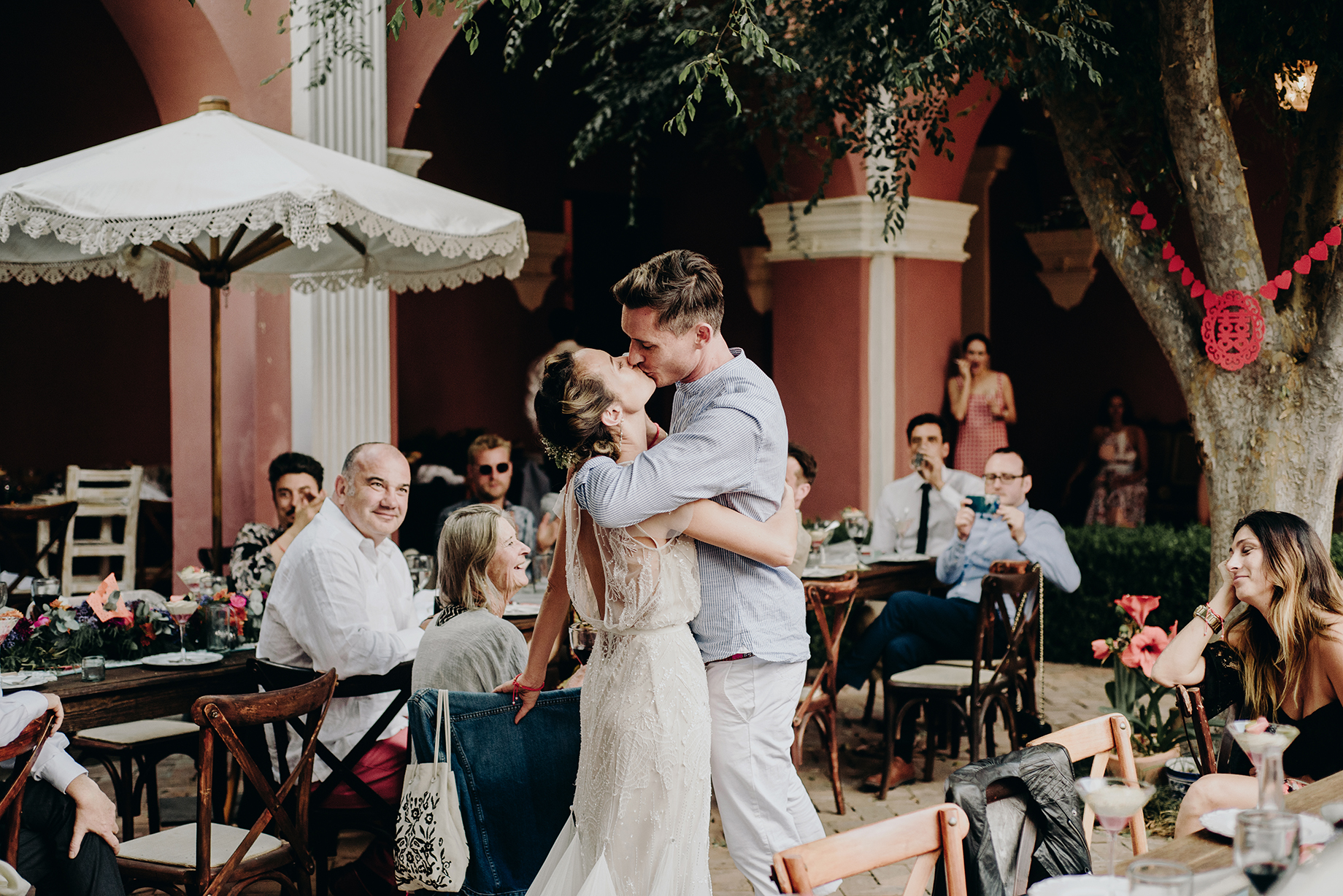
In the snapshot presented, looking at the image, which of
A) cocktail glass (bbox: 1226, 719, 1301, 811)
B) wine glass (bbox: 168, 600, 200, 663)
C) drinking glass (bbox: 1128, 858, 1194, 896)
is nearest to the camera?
drinking glass (bbox: 1128, 858, 1194, 896)

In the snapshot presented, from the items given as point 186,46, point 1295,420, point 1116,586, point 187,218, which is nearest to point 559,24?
point 187,218

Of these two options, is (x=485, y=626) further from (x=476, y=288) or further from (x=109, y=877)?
(x=476, y=288)

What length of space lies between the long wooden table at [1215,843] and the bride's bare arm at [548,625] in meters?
1.31

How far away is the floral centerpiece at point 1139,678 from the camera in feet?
15.7

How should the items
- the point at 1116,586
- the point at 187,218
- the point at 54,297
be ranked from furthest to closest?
1. the point at 54,297
2. the point at 1116,586
3. the point at 187,218

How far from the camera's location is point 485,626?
3479mm

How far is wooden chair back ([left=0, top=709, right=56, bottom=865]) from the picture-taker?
109 inches

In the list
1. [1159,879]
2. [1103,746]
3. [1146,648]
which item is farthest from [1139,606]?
[1159,879]

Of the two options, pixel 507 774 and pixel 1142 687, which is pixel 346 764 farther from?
pixel 1142 687

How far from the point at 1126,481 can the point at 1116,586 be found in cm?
343

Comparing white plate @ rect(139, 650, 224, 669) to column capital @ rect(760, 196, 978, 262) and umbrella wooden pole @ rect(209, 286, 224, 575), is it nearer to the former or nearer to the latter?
umbrella wooden pole @ rect(209, 286, 224, 575)

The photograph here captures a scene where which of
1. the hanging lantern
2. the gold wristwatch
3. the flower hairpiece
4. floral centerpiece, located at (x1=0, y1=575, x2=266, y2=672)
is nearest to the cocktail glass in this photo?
the gold wristwatch

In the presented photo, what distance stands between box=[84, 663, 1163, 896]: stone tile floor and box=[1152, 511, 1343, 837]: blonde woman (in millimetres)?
906

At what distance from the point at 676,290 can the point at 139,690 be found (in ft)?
6.87
